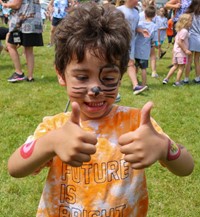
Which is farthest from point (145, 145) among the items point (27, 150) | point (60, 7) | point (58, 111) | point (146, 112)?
point (60, 7)

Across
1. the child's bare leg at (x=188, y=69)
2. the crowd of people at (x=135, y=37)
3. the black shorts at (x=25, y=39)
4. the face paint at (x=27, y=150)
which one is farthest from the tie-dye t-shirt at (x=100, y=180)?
the child's bare leg at (x=188, y=69)

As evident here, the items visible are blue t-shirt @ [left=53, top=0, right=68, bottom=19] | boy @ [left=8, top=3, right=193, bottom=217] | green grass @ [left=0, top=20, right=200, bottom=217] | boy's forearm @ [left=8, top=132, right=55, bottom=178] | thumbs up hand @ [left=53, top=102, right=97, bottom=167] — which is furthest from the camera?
blue t-shirt @ [left=53, top=0, right=68, bottom=19]

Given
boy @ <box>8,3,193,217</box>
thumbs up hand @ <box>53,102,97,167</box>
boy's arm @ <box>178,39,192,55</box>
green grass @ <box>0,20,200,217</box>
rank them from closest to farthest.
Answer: thumbs up hand @ <box>53,102,97,167</box>, boy @ <box>8,3,193,217</box>, green grass @ <box>0,20,200,217</box>, boy's arm @ <box>178,39,192,55</box>

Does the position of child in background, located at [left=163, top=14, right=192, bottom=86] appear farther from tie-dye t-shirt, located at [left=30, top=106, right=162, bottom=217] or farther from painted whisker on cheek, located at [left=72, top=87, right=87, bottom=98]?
painted whisker on cheek, located at [left=72, top=87, right=87, bottom=98]

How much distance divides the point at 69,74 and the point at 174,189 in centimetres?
207

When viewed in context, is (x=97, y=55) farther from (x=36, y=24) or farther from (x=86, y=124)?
(x=36, y=24)

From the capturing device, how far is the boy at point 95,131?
156cm

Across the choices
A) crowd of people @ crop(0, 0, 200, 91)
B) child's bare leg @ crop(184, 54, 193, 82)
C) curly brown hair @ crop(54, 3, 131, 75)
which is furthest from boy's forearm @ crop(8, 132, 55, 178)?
child's bare leg @ crop(184, 54, 193, 82)

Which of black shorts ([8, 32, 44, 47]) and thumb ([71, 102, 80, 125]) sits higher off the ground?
thumb ([71, 102, 80, 125])

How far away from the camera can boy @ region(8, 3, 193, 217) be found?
1562 millimetres

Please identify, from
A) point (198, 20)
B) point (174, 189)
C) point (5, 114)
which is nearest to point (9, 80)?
point (5, 114)

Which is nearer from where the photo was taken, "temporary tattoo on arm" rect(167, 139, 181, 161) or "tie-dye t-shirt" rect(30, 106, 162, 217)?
"temporary tattoo on arm" rect(167, 139, 181, 161)

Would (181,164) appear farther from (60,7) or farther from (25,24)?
(60,7)

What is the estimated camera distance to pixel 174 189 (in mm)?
3363
